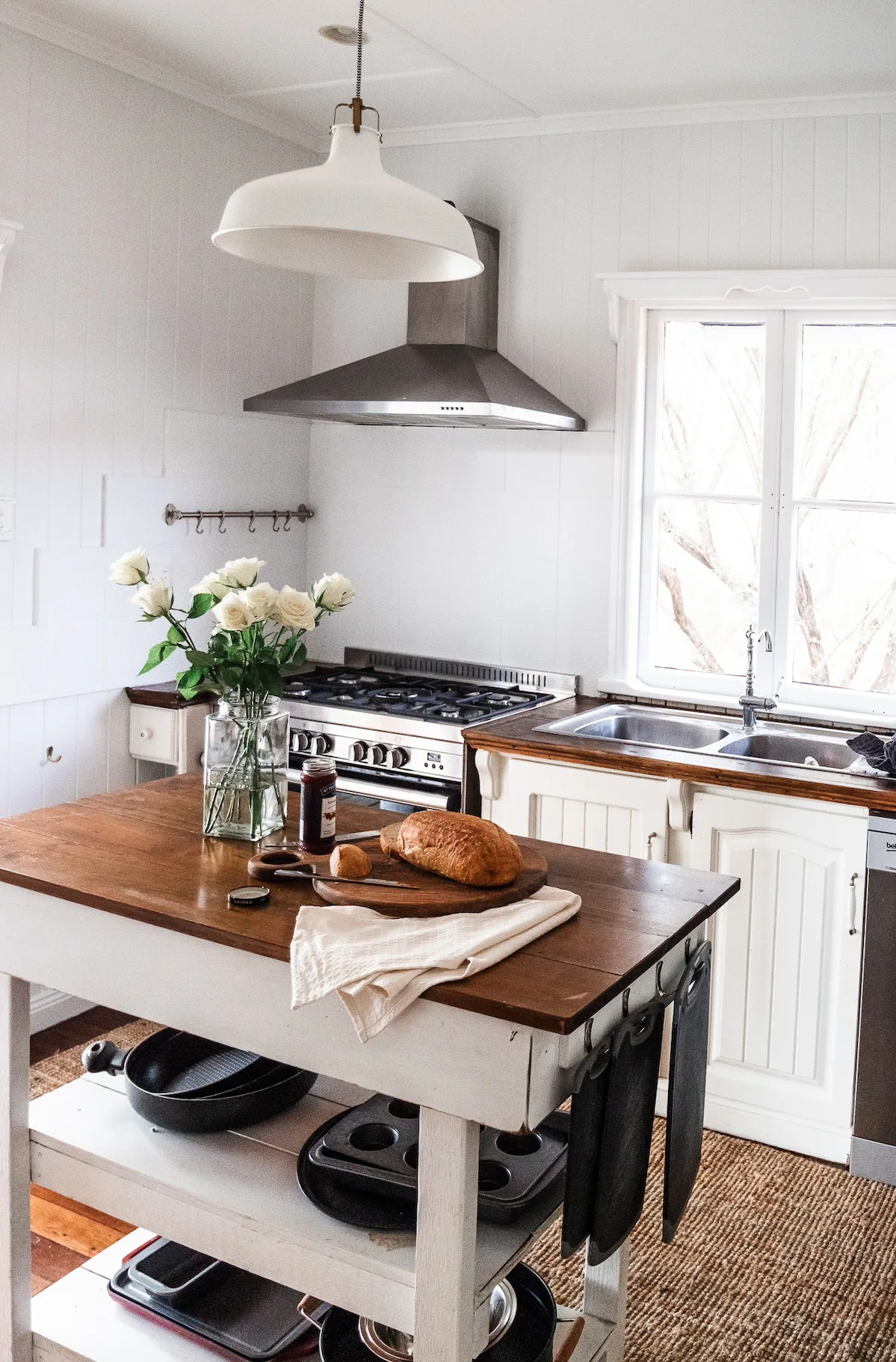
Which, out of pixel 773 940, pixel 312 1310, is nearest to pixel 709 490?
pixel 773 940

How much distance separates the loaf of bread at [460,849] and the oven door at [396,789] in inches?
60.6

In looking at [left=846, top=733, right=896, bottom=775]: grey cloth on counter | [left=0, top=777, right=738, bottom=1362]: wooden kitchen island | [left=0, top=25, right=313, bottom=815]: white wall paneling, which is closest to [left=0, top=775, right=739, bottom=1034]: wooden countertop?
[left=0, top=777, right=738, bottom=1362]: wooden kitchen island

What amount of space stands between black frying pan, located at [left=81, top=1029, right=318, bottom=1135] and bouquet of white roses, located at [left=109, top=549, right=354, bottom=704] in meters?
0.66

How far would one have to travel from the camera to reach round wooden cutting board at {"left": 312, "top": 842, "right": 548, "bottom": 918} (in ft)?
5.93

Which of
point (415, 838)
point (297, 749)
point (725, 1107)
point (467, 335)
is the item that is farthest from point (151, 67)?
point (725, 1107)

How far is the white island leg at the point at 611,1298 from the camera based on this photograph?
86.2 inches

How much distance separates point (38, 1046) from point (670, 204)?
3192 mm

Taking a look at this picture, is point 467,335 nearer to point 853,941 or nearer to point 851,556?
point 851,556

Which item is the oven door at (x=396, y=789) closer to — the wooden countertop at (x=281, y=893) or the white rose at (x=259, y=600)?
the wooden countertop at (x=281, y=893)

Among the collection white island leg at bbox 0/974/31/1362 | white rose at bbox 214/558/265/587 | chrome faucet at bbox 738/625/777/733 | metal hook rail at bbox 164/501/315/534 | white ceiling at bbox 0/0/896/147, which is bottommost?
white island leg at bbox 0/974/31/1362

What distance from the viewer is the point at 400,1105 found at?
208 centimetres

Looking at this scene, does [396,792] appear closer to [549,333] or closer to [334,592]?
[334,592]

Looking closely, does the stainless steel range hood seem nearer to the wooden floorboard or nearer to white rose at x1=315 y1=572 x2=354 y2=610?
white rose at x1=315 y1=572 x2=354 y2=610

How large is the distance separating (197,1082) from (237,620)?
2.80ft
